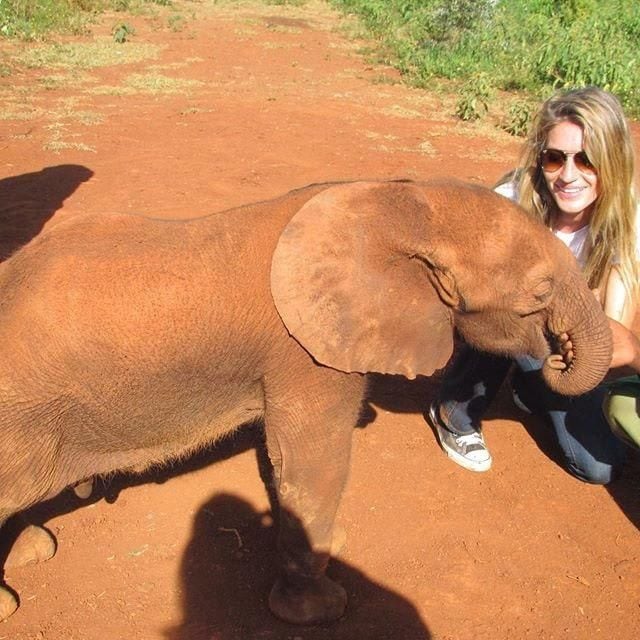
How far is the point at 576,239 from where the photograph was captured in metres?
4.18

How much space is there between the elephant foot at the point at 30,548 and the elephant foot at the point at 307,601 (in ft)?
3.93

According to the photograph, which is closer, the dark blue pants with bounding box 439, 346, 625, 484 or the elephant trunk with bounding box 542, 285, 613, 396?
the elephant trunk with bounding box 542, 285, 613, 396

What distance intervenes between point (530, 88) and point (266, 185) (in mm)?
7610

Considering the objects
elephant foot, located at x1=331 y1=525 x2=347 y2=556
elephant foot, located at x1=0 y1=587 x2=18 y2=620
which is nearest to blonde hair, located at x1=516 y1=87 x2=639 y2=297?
elephant foot, located at x1=331 y1=525 x2=347 y2=556

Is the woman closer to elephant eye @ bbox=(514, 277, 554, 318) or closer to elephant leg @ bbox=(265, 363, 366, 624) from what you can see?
elephant eye @ bbox=(514, 277, 554, 318)

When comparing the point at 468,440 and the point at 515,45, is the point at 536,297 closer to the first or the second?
the point at 468,440

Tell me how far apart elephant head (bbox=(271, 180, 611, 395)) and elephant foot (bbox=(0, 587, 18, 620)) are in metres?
1.90

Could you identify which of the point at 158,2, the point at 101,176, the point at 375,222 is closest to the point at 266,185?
the point at 101,176

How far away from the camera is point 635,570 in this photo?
12.7 ft

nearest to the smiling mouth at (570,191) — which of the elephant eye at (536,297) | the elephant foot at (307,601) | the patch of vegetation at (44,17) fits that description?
the elephant eye at (536,297)

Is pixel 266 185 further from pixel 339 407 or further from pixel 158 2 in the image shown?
pixel 158 2

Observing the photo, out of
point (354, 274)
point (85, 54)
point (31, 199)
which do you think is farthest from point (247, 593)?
point (85, 54)

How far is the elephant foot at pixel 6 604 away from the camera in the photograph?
3.44 m

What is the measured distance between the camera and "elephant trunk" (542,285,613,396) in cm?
322
